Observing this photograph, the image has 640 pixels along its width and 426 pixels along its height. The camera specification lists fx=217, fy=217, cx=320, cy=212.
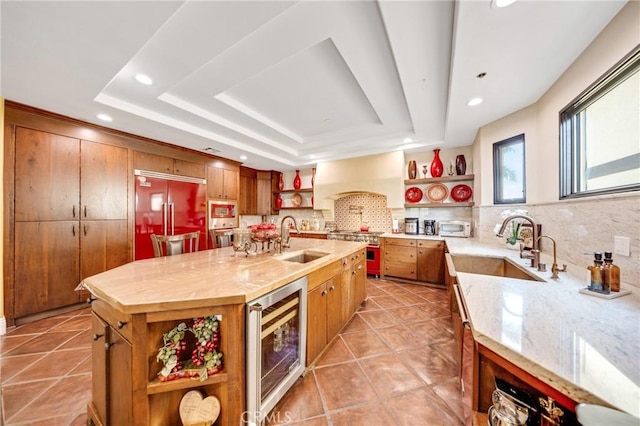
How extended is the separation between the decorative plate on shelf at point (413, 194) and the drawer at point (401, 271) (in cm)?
136

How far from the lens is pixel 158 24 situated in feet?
4.62

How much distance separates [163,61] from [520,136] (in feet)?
12.4

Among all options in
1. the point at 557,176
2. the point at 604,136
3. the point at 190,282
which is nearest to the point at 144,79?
the point at 190,282

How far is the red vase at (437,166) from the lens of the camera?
159 inches

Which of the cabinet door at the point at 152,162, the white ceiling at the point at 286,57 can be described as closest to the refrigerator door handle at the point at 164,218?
the cabinet door at the point at 152,162

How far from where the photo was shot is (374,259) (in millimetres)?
4215

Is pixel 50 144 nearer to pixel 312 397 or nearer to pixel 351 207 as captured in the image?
pixel 312 397

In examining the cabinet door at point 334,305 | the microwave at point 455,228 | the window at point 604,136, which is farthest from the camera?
the microwave at point 455,228

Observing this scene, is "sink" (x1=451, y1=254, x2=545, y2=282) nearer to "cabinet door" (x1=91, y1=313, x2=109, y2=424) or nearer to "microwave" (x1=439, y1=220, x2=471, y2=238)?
"microwave" (x1=439, y1=220, x2=471, y2=238)

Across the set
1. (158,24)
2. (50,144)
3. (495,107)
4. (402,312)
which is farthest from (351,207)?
(50,144)

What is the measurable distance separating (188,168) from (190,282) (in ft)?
11.5

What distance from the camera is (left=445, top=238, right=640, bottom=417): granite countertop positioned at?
0.55 m

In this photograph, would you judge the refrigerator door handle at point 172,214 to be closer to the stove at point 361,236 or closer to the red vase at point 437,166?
the stove at point 361,236

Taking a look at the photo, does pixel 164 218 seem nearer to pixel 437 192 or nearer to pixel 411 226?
pixel 411 226
